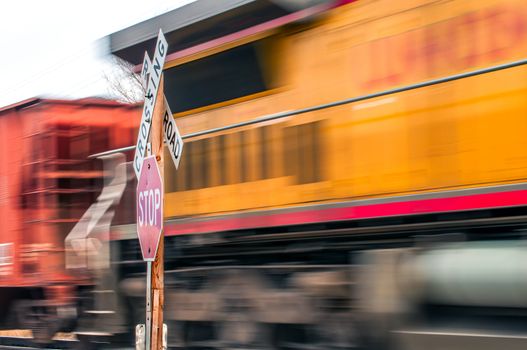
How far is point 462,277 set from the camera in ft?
21.3

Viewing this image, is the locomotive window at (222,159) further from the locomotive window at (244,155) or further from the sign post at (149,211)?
→ the sign post at (149,211)

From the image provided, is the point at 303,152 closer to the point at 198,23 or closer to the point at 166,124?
the point at 166,124

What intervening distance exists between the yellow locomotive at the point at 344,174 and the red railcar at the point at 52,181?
153cm

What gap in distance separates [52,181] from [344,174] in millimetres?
5407

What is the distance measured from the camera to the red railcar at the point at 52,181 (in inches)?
447

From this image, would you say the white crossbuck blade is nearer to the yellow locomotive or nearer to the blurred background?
the blurred background

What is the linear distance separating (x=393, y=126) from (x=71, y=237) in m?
5.89

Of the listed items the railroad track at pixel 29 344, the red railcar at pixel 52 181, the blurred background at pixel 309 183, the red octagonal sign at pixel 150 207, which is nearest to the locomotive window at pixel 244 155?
the blurred background at pixel 309 183

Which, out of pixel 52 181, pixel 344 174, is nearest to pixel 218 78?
pixel 344 174

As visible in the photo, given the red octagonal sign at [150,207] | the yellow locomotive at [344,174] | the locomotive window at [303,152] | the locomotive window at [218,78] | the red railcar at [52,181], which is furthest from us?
the red railcar at [52,181]

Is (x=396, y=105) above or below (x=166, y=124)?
above

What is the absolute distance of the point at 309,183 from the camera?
7938 millimetres

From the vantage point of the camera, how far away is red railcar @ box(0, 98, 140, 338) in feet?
37.3

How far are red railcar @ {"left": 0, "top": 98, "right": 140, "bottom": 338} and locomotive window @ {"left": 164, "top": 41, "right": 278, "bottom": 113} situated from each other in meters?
1.53
